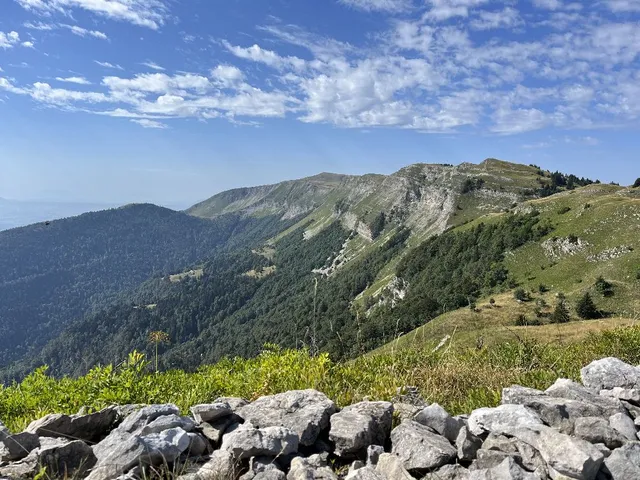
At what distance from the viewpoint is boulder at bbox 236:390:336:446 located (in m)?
5.37

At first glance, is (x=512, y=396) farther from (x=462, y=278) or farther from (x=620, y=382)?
(x=462, y=278)

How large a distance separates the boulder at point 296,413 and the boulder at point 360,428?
0.19 meters

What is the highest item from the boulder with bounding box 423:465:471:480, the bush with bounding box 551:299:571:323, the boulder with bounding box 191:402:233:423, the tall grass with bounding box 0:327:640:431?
the boulder with bounding box 191:402:233:423

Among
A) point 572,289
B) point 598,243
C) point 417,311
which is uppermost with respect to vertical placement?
point 598,243

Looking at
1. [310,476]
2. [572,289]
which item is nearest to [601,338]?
[310,476]

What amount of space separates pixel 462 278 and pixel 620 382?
142 metres

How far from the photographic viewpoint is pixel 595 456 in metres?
4.22

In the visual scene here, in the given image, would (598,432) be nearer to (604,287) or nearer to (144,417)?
(144,417)

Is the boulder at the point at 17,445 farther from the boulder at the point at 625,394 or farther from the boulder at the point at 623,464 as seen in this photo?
the boulder at the point at 625,394

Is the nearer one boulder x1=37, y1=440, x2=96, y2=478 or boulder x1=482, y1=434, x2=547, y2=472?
boulder x1=482, y1=434, x2=547, y2=472

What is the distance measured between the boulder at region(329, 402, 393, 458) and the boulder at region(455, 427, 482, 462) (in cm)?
93

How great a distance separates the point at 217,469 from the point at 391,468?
6.08ft

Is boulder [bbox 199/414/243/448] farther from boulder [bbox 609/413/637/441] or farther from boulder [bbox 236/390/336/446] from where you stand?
boulder [bbox 609/413/637/441]

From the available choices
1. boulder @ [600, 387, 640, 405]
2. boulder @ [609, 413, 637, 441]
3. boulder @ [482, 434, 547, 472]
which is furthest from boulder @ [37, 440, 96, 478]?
boulder @ [600, 387, 640, 405]
